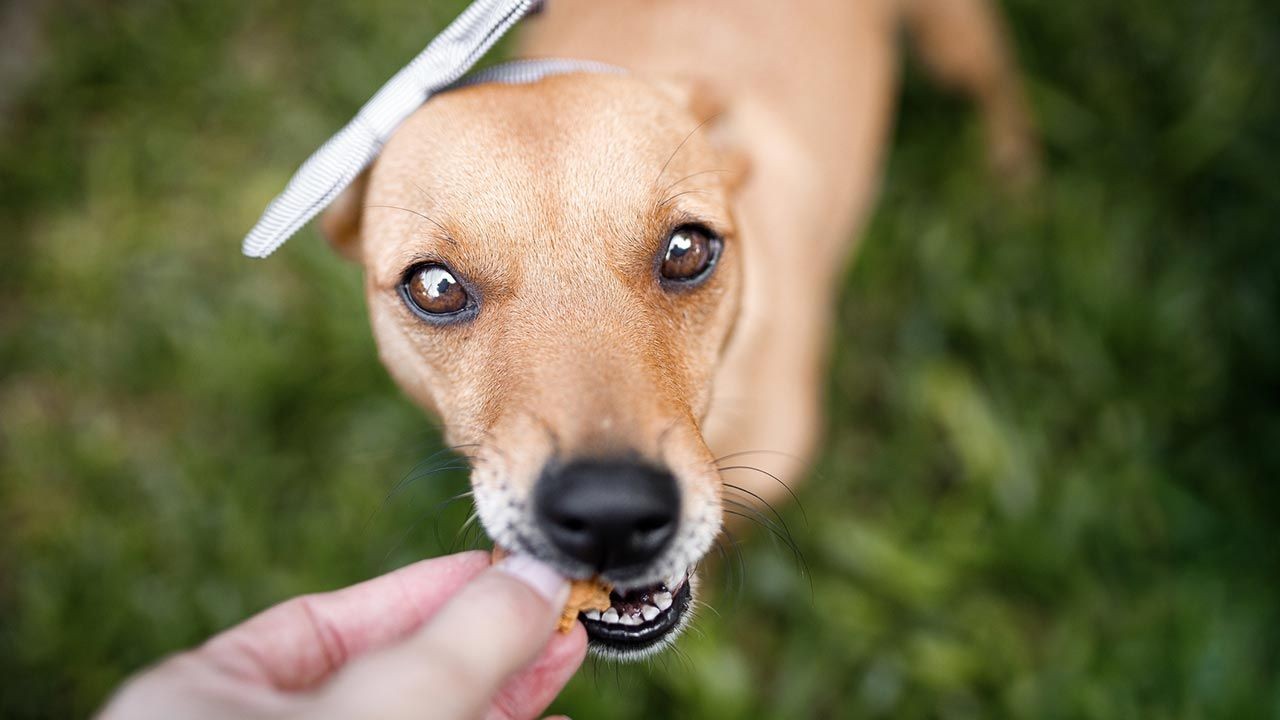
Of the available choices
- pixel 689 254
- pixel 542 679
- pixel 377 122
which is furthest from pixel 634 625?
pixel 377 122

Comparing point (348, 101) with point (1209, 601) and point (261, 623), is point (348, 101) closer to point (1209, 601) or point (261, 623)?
point (261, 623)

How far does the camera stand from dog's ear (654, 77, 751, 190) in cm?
301

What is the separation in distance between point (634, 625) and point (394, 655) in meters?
0.88

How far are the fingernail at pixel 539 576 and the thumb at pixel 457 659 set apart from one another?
13 millimetres

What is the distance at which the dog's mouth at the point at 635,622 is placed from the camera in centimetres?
225

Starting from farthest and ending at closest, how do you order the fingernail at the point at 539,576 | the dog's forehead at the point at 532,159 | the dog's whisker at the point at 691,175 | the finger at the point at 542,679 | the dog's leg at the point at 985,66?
1. the dog's leg at the point at 985,66
2. the dog's whisker at the point at 691,175
3. the dog's forehead at the point at 532,159
4. the finger at the point at 542,679
5. the fingernail at the point at 539,576

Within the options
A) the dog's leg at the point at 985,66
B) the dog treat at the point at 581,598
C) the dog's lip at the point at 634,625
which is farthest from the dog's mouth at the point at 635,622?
the dog's leg at the point at 985,66

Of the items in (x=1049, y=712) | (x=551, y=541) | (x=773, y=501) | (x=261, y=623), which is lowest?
(x=1049, y=712)

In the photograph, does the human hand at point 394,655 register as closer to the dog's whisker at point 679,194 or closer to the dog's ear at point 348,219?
the dog's whisker at point 679,194

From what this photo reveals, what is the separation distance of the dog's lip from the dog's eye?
0.89 metres

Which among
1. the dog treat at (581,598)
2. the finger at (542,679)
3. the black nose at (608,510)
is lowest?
the finger at (542,679)

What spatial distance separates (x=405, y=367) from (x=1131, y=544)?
3.27 metres

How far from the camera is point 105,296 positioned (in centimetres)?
512

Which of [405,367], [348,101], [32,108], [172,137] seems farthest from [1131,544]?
[32,108]
